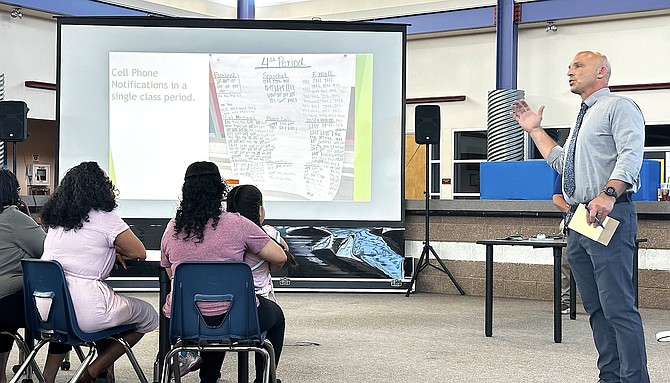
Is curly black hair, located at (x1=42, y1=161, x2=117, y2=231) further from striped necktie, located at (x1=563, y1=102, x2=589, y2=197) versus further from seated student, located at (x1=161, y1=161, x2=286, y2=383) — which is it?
striped necktie, located at (x1=563, y1=102, x2=589, y2=197)

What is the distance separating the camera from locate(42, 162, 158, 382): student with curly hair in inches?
142

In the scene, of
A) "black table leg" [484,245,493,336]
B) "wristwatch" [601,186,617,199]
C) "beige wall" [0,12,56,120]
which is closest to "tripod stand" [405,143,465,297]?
"black table leg" [484,245,493,336]

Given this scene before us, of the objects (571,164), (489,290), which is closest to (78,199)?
(571,164)

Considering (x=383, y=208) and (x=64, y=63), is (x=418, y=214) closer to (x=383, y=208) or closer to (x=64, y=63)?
(x=383, y=208)

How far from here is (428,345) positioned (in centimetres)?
548

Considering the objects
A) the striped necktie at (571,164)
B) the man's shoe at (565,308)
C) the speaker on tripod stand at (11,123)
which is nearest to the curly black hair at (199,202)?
the striped necktie at (571,164)

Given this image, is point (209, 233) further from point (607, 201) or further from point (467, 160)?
point (467, 160)

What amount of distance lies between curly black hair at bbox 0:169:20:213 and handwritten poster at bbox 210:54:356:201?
360 cm

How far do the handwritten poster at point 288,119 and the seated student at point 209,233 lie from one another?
3.79m

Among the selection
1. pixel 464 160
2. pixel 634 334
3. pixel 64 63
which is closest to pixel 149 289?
pixel 64 63

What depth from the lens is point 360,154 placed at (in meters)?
7.51

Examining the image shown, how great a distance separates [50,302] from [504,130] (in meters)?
9.60

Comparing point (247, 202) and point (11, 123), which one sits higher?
point (11, 123)

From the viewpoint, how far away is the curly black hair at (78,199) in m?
3.65
